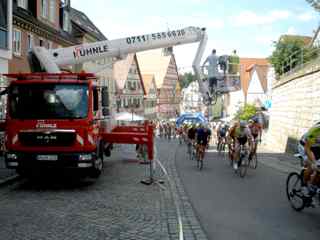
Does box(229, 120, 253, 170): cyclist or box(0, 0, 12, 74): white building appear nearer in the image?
box(229, 120, 253, 170): cyclist

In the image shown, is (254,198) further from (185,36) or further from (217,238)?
(185,36)

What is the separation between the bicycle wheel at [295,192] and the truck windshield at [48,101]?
5129 millimetres

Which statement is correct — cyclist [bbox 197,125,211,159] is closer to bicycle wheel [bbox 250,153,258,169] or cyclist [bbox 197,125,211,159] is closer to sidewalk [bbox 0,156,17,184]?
bicycle wheel [bbox 250,153,258,169]

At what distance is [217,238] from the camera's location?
23.2 feet

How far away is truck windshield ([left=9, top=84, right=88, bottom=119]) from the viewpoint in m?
12.0

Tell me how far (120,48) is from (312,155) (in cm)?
918

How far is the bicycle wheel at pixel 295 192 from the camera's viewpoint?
30.0 ft

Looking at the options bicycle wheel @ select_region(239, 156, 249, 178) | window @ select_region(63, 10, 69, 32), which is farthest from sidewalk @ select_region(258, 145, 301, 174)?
window @ select_region(63, 10, 69, 32)

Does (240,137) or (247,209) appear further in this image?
(240,137)

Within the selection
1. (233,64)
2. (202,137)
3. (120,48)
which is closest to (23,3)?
(120,48)

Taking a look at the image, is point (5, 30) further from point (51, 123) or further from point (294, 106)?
point (294, 106)

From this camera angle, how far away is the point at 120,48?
16.0 metres

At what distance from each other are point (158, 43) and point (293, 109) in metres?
14.1

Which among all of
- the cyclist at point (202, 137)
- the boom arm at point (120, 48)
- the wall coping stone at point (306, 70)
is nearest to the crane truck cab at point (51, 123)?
the boom arm at point (120, 48)
